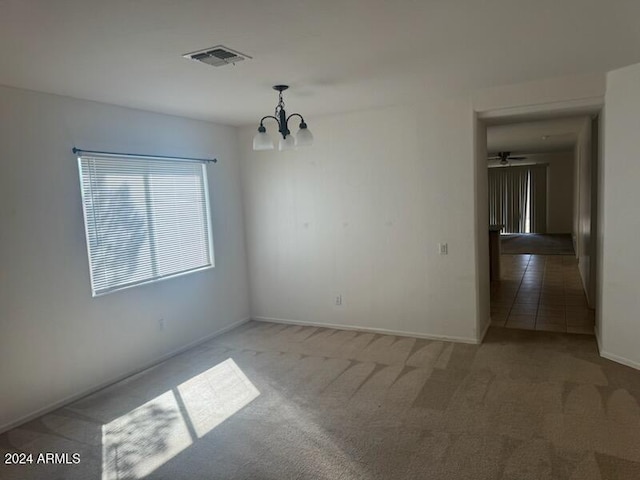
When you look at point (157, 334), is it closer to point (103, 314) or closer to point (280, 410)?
point (103, 314)

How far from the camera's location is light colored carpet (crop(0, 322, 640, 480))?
2459 mm

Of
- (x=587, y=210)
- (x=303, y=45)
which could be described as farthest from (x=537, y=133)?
(x=303, y=45)

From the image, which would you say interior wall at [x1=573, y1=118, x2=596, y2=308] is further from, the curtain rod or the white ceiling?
the curtain rod

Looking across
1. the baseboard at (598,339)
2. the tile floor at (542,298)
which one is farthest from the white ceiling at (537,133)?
the baseboard at (598,339)

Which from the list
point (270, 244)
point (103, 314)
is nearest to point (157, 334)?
point (103, 314)

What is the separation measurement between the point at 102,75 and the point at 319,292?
10.2 feet

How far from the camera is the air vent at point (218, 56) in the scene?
2562 millimetres

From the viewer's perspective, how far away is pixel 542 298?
5867mm

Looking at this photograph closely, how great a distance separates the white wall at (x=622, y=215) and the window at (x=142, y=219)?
3841 mm

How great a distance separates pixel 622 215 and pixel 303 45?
284 centimetres

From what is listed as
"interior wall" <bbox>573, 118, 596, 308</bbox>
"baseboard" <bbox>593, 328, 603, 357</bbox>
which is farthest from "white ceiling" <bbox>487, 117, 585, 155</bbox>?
"baseboard" <bbox>593, 328, 603, 357</bbox>

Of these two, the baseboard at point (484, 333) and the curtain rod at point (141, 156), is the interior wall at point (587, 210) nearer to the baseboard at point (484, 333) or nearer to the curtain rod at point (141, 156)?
the baseboard at point (484, 333)

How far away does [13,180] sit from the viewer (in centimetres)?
312

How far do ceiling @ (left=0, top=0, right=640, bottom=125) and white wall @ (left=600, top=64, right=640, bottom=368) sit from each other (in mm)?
305
